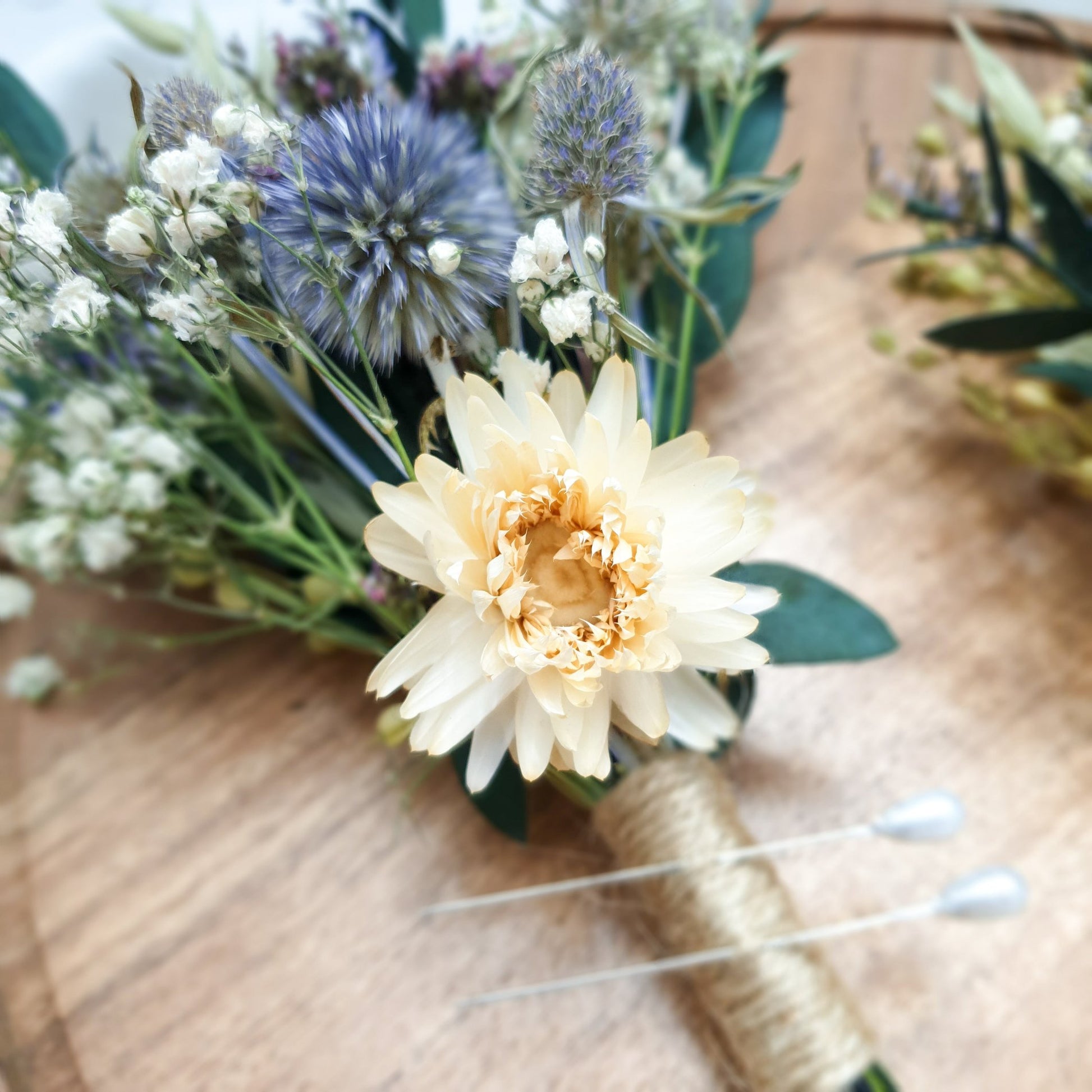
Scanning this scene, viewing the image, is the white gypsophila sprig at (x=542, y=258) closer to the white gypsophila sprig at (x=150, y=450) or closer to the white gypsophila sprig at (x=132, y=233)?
the white gypsophila sprig at (x=132, y=233)

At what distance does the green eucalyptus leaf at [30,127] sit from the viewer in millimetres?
602

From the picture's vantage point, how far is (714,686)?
1.45 ft

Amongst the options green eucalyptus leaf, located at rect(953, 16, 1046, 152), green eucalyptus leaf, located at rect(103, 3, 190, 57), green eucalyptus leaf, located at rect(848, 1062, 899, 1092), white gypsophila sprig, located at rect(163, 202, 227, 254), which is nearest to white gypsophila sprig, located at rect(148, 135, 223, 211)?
white gypsophila sprig, located at rect(163, 202, 227, 254)

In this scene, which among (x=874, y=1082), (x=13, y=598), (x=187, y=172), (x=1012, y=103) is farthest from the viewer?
(x=1012, y=103)

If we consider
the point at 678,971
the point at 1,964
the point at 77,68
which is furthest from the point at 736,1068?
the point at 77,68

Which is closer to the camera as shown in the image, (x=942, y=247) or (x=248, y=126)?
(x=248, y=126)

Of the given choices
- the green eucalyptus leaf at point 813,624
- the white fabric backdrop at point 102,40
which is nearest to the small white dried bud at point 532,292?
the green eucalyptus leaf at point 813,624

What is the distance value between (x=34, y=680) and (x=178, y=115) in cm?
44

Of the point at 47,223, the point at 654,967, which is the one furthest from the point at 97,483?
the point at 654,967

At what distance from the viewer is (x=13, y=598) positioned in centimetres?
61

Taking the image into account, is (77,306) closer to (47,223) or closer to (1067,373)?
(47,223)

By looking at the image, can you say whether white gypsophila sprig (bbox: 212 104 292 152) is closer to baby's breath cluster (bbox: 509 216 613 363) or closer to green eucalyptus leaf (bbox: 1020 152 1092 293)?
baby's breath cluster (bbox: 509 216 613 363)

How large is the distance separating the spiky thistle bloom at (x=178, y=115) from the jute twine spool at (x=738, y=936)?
1.26ft

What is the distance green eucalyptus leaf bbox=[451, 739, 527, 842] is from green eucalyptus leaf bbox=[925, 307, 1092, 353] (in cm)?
45
